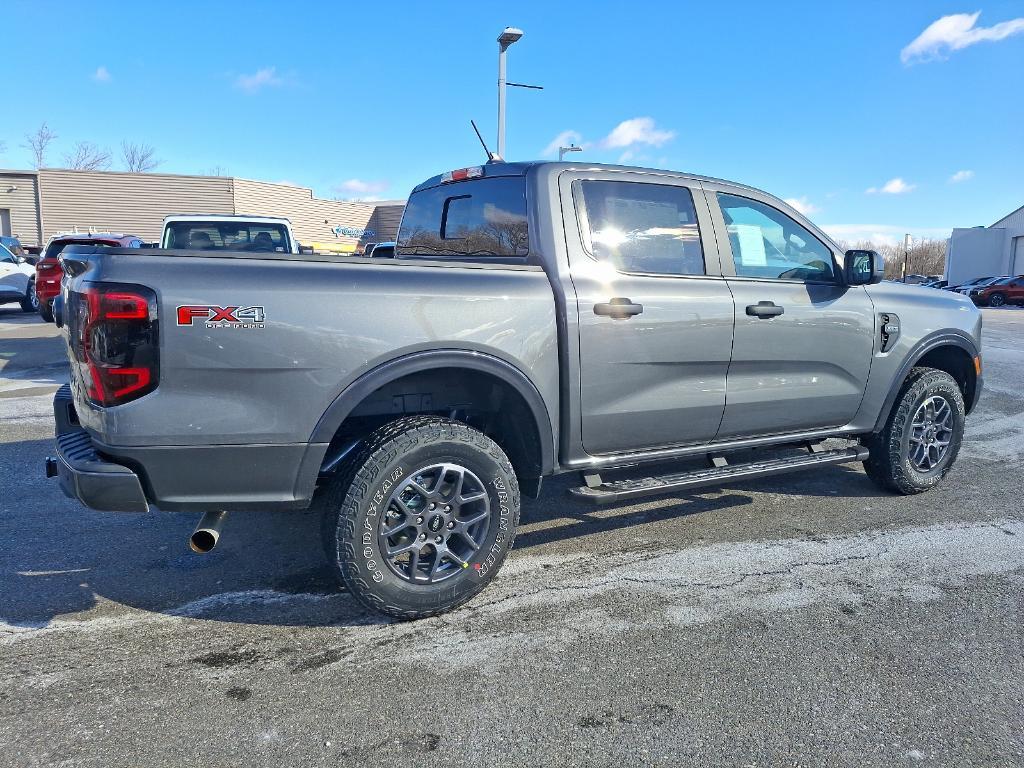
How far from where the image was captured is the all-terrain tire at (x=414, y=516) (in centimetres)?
307

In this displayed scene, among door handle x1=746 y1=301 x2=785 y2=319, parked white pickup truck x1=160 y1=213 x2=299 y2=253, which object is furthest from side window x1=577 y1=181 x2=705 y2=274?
parked white pickup truck x1=160 y1=213 x2=299 y2=253

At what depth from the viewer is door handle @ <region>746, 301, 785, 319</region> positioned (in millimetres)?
4082

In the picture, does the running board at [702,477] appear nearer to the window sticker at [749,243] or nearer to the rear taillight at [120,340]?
the window sticker at [749,243]

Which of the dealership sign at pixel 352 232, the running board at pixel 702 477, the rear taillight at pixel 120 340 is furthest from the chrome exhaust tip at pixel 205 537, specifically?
the dealership sign at pixel 352 232

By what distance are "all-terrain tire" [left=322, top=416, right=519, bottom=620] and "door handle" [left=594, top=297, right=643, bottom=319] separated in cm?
83

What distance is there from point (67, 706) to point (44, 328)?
1465 centimetres

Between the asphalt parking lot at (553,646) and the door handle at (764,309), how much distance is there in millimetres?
1266

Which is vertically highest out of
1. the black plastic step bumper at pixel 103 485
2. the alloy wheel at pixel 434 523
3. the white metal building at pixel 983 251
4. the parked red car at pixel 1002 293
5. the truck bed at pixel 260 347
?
the white metal building at pixel 983 251

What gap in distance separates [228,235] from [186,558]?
23.8 ft

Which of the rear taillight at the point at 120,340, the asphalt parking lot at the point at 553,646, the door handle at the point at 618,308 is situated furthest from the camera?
the door handle at the point at 618,308

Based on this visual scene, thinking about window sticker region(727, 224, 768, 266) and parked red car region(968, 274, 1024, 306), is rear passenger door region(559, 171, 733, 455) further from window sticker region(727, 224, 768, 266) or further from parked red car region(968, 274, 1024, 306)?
parked red car region(968, 274, 1024, 306)

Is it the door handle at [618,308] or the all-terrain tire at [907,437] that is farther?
the all-terrain tire at [907,437]

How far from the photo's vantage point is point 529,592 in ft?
11.7

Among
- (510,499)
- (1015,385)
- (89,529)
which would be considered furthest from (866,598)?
(1015,385)
